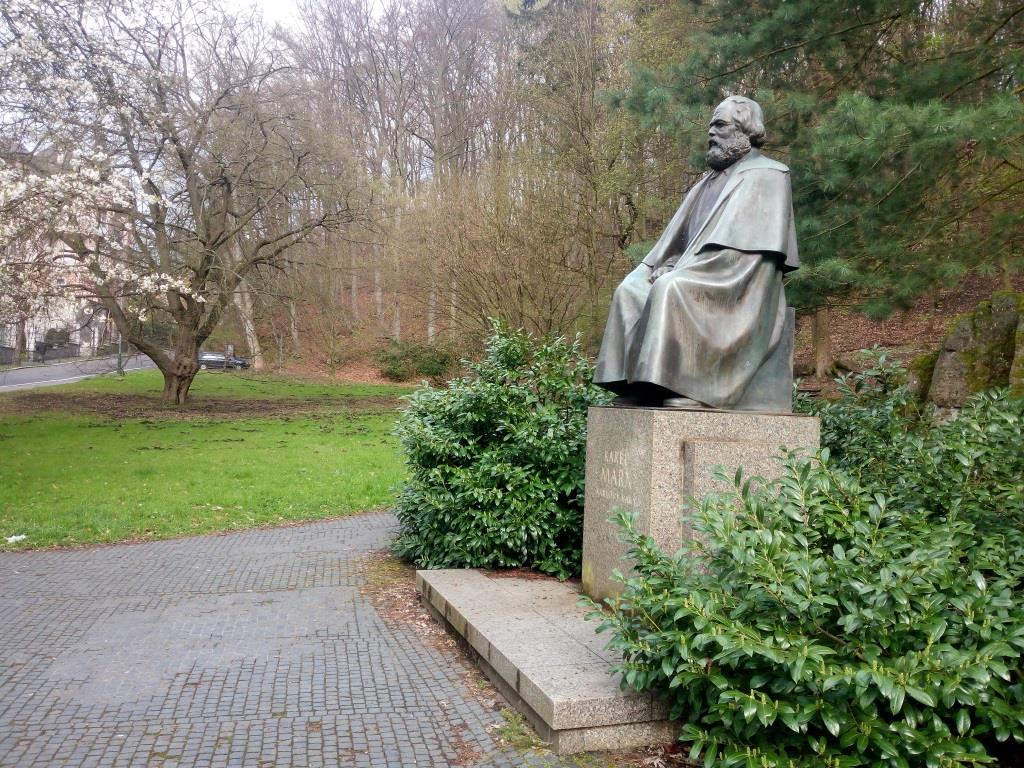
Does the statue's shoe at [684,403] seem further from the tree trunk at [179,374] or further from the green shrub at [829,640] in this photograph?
the tree trunk at [179,374]

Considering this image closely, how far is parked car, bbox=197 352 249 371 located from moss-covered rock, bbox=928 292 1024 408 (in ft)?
115

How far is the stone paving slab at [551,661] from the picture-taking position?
11.2 feet

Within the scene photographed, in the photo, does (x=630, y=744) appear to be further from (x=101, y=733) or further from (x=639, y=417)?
(x=101, y=733)

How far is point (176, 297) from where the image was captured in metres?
21.8

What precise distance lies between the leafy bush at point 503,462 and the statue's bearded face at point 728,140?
7.16 feet

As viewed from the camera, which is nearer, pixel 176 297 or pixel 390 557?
pixel 390 557

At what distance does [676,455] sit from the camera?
4.45 metres

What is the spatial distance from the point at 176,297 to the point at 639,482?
64.7ft

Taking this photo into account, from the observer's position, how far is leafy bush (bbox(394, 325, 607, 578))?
20.2 feet

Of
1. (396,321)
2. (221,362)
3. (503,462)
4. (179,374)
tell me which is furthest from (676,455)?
(221,362)

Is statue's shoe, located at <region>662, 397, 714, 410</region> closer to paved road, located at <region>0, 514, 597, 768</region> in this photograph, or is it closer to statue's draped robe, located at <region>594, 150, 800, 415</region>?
statue's draped robe, located at <region>594, 150, 800, 415</region>

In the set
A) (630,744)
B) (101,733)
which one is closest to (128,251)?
(101,733)

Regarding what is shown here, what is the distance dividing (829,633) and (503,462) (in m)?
3.60

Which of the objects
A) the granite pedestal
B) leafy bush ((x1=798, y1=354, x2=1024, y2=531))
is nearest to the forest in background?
leafy bush ((x1=798, y1=354, x2=1024, y2=531))
